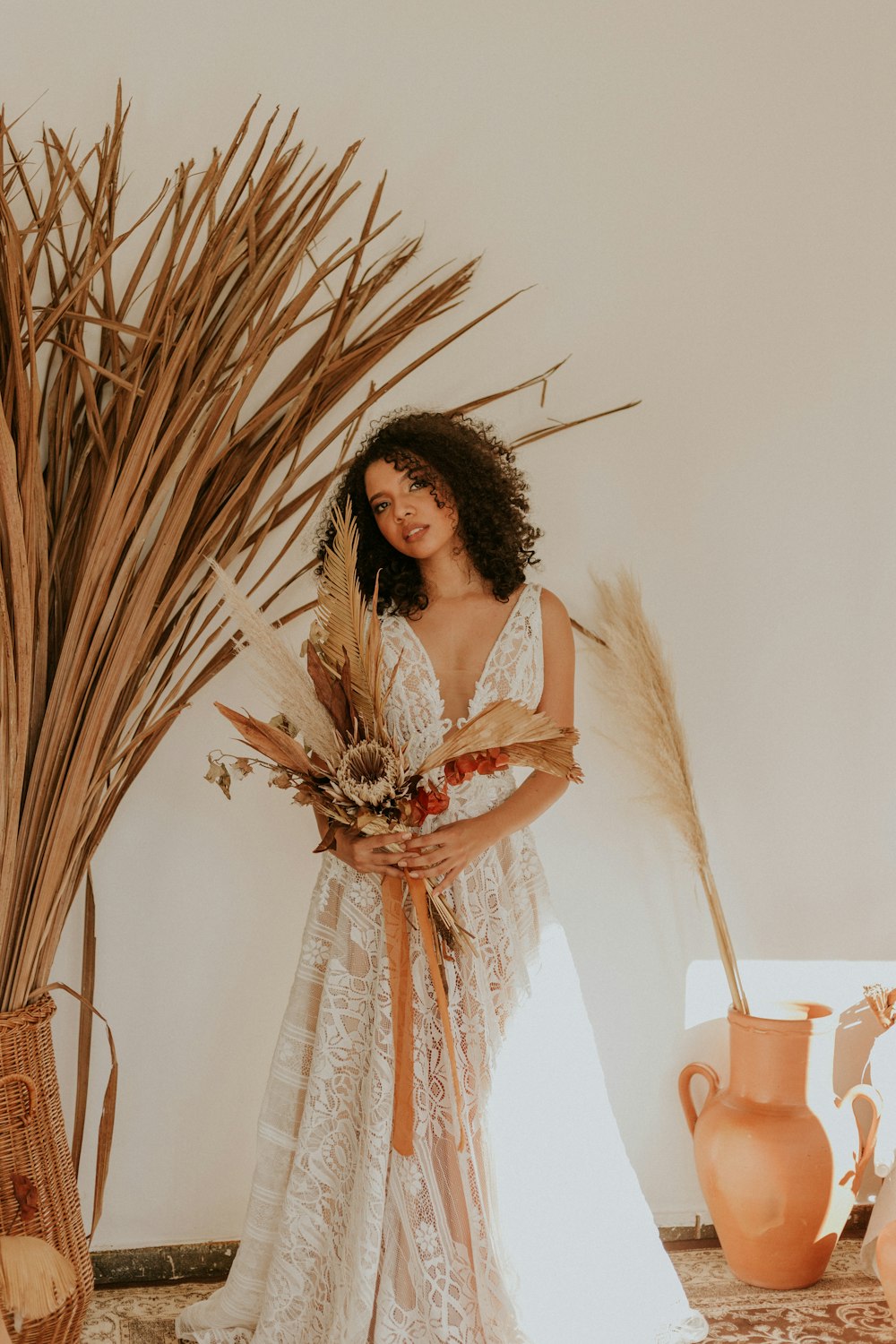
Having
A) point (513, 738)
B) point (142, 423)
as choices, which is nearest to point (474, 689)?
point (513, 738)

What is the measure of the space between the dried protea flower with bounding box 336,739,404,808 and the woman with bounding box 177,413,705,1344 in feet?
0.33

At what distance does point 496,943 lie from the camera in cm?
193

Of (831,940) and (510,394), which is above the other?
(510,394)

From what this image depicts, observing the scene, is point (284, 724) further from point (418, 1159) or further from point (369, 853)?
point (418, 1159)

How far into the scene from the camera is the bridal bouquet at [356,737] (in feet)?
5.44

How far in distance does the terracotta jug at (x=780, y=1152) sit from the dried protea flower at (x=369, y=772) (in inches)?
39.7

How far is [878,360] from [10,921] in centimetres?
207

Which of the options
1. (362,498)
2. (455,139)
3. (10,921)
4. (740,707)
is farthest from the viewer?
(740,707)

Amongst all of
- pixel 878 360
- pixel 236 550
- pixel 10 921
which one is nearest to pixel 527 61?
pixel 878 360

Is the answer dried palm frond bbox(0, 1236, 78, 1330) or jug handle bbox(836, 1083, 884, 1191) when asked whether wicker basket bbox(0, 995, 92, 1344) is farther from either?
jug handle bbox(836, 1083, 884, 1191)

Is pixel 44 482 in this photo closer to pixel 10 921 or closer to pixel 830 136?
pixel 10 921

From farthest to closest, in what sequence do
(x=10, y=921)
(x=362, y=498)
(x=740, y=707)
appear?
(x=740, y=707) < (x=362, y=498) < (x=10, y=921)

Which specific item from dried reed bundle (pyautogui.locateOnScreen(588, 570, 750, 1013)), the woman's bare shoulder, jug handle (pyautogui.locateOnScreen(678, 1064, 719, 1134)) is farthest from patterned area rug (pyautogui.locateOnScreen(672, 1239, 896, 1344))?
the woman's bare shoulder

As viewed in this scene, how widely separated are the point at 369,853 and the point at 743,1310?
1.18 m
